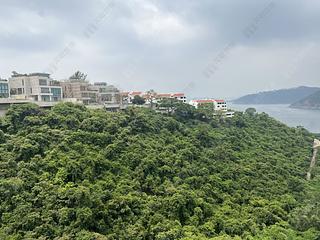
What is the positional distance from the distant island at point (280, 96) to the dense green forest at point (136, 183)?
127298 mm

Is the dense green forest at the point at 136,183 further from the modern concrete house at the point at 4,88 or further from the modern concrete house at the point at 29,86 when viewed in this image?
the modern concrete house at the point at 29,86

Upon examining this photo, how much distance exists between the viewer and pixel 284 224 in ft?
53.0

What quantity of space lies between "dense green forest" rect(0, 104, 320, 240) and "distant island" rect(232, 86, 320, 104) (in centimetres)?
12730

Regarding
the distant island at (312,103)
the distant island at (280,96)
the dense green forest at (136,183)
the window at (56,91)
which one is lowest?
the dense green forest at (136,183)

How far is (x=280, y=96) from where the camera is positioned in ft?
502

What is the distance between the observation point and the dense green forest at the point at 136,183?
47.5 ft

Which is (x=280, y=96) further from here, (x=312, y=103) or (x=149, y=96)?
(x=149, y=96)

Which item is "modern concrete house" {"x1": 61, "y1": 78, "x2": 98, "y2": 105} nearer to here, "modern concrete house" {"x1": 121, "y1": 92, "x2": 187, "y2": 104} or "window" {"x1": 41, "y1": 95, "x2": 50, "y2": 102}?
"window" {"x1": 41, "y1": 95, "x2": 50, "y2": 102}

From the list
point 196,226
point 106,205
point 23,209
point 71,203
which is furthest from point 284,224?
point 23,209

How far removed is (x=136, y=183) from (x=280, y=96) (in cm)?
14484

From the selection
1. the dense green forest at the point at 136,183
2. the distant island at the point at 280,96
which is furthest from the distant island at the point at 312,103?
the dense green forest at the point at 136,183

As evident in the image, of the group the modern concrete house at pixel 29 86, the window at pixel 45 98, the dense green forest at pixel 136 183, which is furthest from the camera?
the window at pixel 45 98

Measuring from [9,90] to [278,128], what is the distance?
90.5ft

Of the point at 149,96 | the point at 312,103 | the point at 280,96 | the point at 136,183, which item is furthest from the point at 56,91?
the point at 280,96
